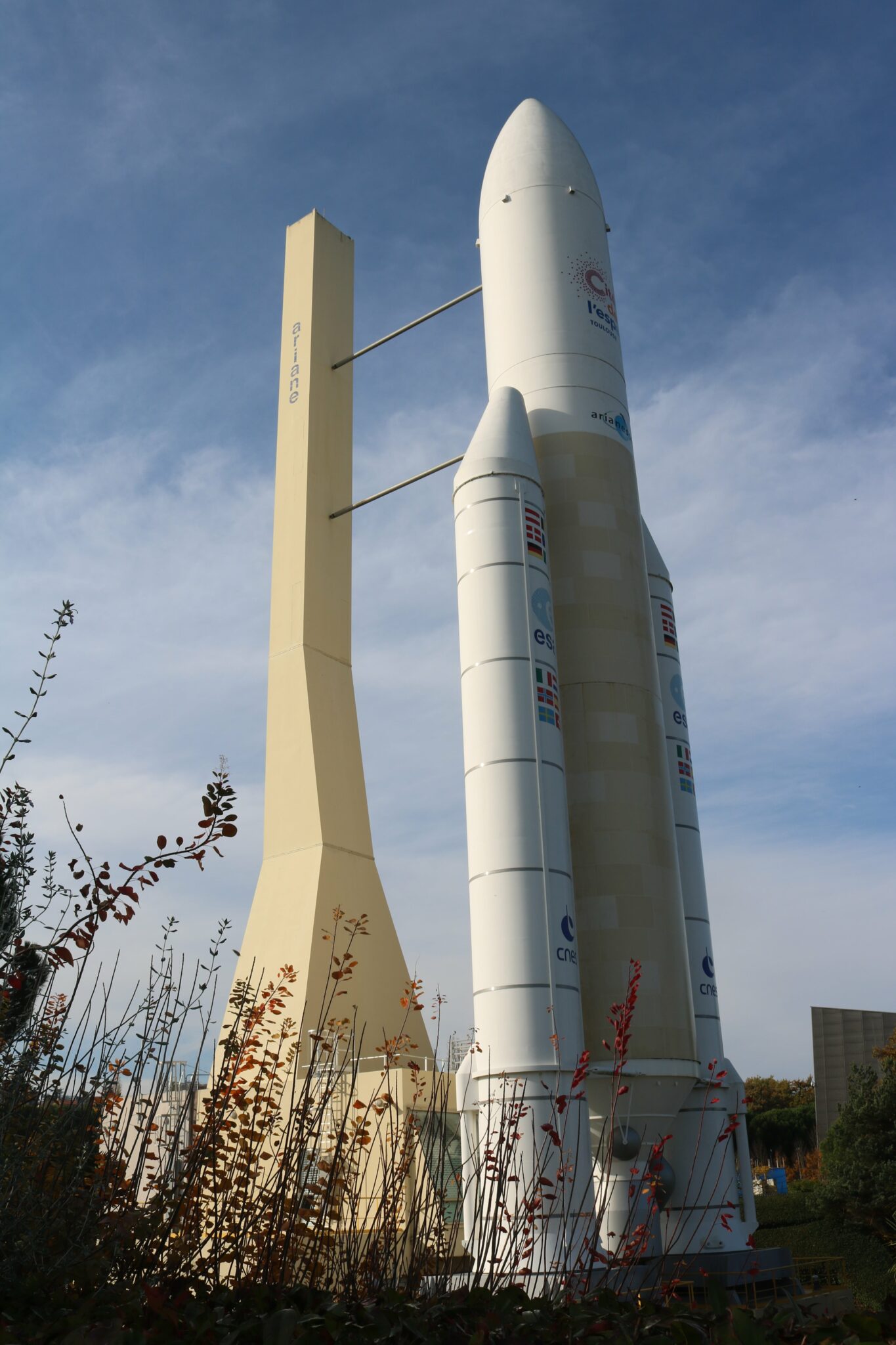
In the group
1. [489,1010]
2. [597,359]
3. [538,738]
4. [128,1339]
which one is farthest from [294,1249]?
[597,359]

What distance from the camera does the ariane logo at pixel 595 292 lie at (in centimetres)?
1756

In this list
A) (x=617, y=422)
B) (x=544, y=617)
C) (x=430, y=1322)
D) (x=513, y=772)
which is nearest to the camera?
(x=430, y=1322)

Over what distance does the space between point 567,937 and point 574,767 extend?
2591mm

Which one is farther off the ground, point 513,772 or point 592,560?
point 592,560

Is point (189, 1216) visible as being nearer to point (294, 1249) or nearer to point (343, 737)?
point (294, 1249)

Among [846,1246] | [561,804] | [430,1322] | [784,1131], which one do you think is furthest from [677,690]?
[784,1131]

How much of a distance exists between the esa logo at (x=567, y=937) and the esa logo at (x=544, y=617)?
3.40 metres

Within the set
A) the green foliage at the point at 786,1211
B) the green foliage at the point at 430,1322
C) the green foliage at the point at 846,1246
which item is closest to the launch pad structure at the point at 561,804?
the green foliage at the point at 430,1322

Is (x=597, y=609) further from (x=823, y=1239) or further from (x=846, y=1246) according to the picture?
(x=823, y=1239)

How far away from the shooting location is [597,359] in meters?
17.3

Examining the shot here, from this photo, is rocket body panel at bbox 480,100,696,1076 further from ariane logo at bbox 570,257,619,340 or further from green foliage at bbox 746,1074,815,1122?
green foliage at bbox 746,1074,815,1122

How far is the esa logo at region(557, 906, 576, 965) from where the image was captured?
13016 millimetres

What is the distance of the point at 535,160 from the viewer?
61.2 feet

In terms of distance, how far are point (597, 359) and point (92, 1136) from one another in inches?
546
